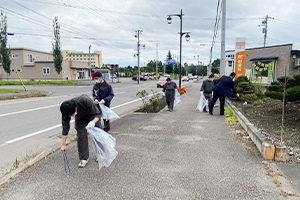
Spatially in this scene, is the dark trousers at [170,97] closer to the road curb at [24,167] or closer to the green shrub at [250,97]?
the green shrub at [250,97]

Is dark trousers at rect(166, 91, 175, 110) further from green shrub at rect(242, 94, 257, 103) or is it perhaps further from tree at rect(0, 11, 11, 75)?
tree at rect(0, 11, 11, 75)

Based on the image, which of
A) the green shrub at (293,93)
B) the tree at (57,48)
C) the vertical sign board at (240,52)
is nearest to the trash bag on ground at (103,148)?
the green shrub at (293,93)

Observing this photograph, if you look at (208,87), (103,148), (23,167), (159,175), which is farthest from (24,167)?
(208,87)

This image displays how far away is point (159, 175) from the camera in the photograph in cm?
389

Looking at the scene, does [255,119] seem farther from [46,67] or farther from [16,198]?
[46,67]

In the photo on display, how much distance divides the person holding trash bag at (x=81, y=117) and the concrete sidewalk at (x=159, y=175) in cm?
37

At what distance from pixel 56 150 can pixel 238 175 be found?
12.6 ft

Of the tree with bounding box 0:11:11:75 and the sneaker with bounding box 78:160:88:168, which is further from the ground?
Result: the tree with bounding box 0:11:11:75

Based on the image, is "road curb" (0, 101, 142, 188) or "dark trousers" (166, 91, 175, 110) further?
"dark trousers" (166, 91, 175, 110)

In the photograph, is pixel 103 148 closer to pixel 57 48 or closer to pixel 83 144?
pixel 83 144

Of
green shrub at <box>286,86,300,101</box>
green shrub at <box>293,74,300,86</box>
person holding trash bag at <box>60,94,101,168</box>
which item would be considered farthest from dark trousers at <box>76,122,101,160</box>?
green shrub at <box>293,74,300,86</box>

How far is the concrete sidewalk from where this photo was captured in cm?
331

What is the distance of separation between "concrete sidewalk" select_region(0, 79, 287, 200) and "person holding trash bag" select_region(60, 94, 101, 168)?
37cm

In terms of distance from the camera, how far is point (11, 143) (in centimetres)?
A: 602
